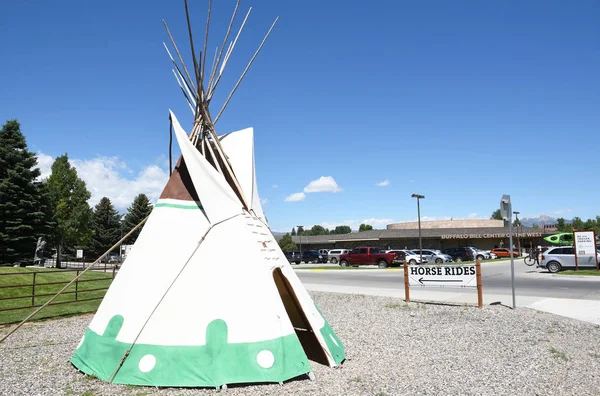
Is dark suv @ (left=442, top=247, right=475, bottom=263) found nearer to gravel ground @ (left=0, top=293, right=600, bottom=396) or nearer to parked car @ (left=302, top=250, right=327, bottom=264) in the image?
parked car @ (left=302, top=250, right=327, bottom=264)

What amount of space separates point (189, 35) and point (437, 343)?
303 inches

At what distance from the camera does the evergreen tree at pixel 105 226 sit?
195 feet

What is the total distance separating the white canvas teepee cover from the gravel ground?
0.25 meters

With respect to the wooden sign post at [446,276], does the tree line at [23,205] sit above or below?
above

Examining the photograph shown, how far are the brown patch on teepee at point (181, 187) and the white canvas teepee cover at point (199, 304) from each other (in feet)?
0.06

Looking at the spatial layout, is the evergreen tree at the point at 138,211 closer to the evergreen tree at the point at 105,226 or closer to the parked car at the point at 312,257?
the evergreen tree at the point at 105,226

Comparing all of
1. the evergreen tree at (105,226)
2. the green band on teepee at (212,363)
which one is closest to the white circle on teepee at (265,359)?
the green band on teepee at (212,363)

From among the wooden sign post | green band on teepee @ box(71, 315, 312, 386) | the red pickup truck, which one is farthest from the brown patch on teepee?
the red pickup truck

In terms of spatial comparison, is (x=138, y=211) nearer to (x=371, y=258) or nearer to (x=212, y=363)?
(x=371, y=258)

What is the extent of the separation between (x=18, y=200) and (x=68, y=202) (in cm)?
1039

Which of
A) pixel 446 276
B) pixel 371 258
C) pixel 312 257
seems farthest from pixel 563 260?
pixel 312 257

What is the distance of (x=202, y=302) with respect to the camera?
586 cm

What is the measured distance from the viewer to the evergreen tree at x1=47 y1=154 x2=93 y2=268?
41406mm

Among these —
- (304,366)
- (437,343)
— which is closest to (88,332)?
(304,366)
